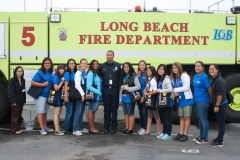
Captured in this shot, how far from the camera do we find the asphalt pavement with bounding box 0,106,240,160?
553cm

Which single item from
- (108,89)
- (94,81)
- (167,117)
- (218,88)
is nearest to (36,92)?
(94,81)

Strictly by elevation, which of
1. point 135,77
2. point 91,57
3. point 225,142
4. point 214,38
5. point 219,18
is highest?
point 219,18

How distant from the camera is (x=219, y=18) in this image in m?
8.27

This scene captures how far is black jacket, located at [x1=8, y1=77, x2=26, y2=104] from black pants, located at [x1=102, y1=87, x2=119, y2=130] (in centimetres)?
180

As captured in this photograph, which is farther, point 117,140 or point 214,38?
point 214,38

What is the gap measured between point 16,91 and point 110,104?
2.07 m

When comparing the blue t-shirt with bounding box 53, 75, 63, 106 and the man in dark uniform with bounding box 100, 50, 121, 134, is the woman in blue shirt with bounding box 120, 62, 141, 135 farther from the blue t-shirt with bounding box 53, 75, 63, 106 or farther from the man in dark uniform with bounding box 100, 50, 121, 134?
the blue t-shirt with bounding box 53, 75, 63, 106

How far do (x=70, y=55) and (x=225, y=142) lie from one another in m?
4.09

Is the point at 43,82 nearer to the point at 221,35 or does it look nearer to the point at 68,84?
the point at 68,84

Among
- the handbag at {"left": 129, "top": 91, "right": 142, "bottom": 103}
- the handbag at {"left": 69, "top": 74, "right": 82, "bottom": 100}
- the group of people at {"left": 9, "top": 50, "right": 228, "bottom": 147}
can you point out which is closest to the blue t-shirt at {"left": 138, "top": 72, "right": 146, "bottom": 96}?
the group of people at {"left": 9, "top": 50, "right": 228, "bottom": 147}

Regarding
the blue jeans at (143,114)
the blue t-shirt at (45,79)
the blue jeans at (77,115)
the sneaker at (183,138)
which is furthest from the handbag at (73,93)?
the sneaker at (183,138)

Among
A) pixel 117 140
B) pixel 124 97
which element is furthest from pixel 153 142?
pixel 124 97

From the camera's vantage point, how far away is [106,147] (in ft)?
20.0

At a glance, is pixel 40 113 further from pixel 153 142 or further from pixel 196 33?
pixel 196 33
